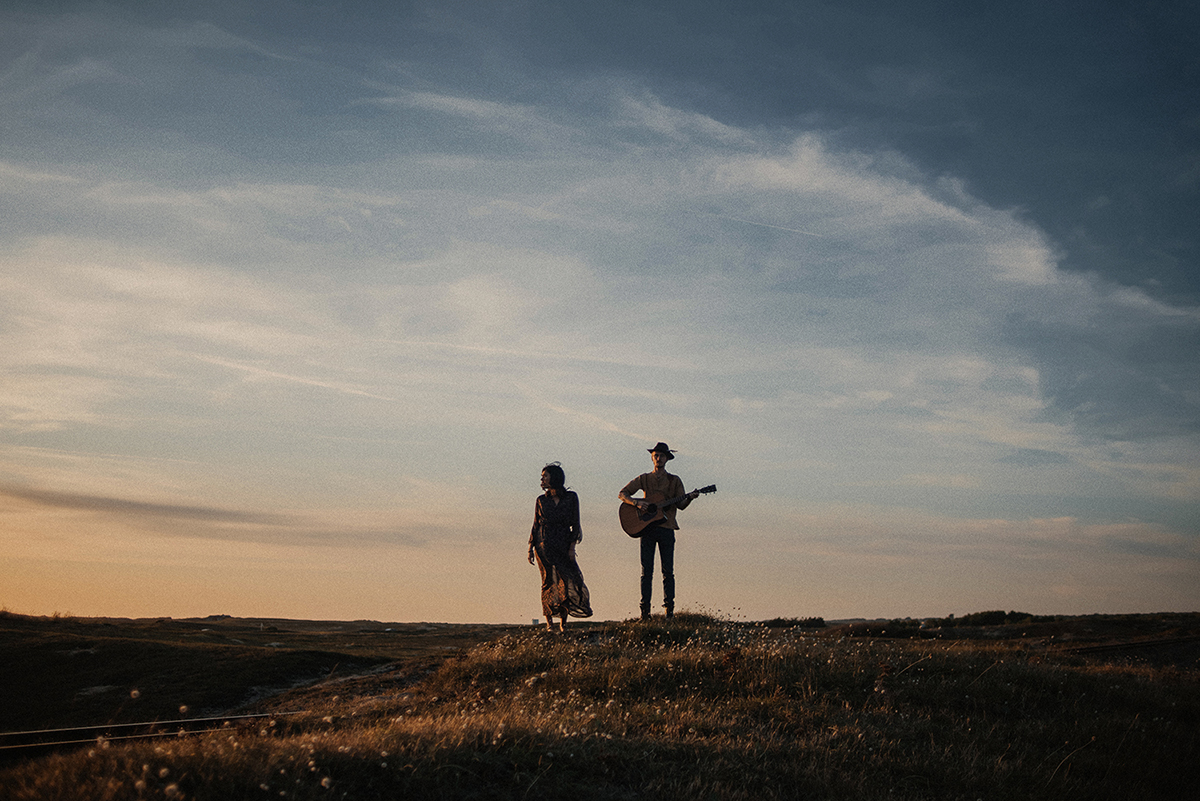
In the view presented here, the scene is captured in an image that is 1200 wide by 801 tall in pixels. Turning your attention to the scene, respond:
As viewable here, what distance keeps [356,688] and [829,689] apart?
25.1 feet

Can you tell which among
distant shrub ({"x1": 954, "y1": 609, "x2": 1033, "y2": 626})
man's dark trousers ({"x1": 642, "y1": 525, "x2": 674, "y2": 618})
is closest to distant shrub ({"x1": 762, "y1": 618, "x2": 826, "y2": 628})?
distant shrub ({"x1": 954, "y1": 609, "x2": 1033, "y2": 626})

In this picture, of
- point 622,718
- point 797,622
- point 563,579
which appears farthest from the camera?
point 797,622

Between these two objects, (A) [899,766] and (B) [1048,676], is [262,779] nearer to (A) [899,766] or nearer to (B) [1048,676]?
(A) [899,766]

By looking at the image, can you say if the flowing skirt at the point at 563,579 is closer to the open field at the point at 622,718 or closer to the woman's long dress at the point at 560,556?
the woman's long dress at the point at 560,556

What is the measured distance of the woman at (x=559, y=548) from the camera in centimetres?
1480

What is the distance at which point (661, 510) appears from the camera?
14.9 m

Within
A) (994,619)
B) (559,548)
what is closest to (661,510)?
(559,548)

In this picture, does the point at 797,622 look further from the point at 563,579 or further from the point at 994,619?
the point at 563,579

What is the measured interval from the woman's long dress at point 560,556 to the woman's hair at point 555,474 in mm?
266

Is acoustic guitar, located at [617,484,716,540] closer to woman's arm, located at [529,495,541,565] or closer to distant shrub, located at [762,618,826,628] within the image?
woman's arm, located at [529,495,541,565]

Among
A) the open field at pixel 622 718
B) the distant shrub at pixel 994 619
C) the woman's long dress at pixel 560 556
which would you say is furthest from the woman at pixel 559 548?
the distant shrub at pixel 994 619

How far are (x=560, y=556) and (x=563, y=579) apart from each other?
483 mm

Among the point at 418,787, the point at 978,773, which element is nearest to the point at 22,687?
the point at 418,787

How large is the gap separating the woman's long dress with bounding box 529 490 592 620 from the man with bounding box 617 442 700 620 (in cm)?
126
